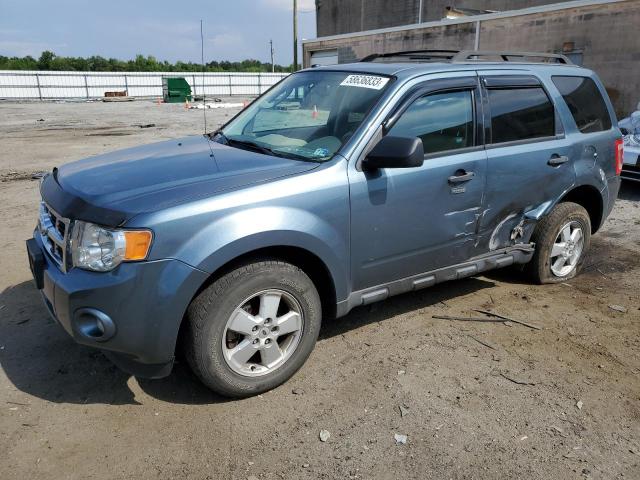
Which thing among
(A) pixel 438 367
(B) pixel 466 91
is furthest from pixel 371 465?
(B) pixel 466 91

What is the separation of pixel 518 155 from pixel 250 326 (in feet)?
7.97

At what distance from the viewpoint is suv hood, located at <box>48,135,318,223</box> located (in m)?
2.71

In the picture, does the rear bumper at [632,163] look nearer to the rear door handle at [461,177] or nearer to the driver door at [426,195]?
the driver door at [426,195]

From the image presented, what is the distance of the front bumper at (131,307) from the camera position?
8.39 ft

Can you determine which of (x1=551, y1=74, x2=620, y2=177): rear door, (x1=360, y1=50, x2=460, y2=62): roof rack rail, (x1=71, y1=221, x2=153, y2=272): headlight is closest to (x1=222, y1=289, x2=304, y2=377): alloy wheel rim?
(x1=71, y1=221, x2=153, y2=272): headlight

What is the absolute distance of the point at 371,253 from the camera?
335cm

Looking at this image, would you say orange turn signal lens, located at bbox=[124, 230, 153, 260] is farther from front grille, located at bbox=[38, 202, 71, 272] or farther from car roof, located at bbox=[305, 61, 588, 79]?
car roof, located at bbox=[305, 61, 588, 79]

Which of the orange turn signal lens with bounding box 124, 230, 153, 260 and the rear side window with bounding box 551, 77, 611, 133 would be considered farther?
the rear side window with bounding box 551, 77, 611, 133

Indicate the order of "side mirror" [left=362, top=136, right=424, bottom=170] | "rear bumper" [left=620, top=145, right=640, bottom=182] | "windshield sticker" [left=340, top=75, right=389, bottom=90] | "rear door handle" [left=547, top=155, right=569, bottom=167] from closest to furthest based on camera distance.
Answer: "side mirror" [left=362, top=136, right=424, bottom=170] < "windshield sticker" [left=340, top=75, right=389, bottom=90] < "rear door handle" [left=547, top=155, right=569, bottom=167] < "rear bumper" [left=620, top=145, right=640, bottom=182]

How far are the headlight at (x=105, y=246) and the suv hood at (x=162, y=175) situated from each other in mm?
101

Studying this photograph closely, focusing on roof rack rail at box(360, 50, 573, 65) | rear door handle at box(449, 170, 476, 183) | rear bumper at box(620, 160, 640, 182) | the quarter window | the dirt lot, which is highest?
roof rack rail at box(360, 50, 573, 65)

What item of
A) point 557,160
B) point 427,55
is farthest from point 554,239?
point 427,55

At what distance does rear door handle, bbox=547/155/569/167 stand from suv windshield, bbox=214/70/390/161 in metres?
1.60

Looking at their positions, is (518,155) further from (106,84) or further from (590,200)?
(106,84)
